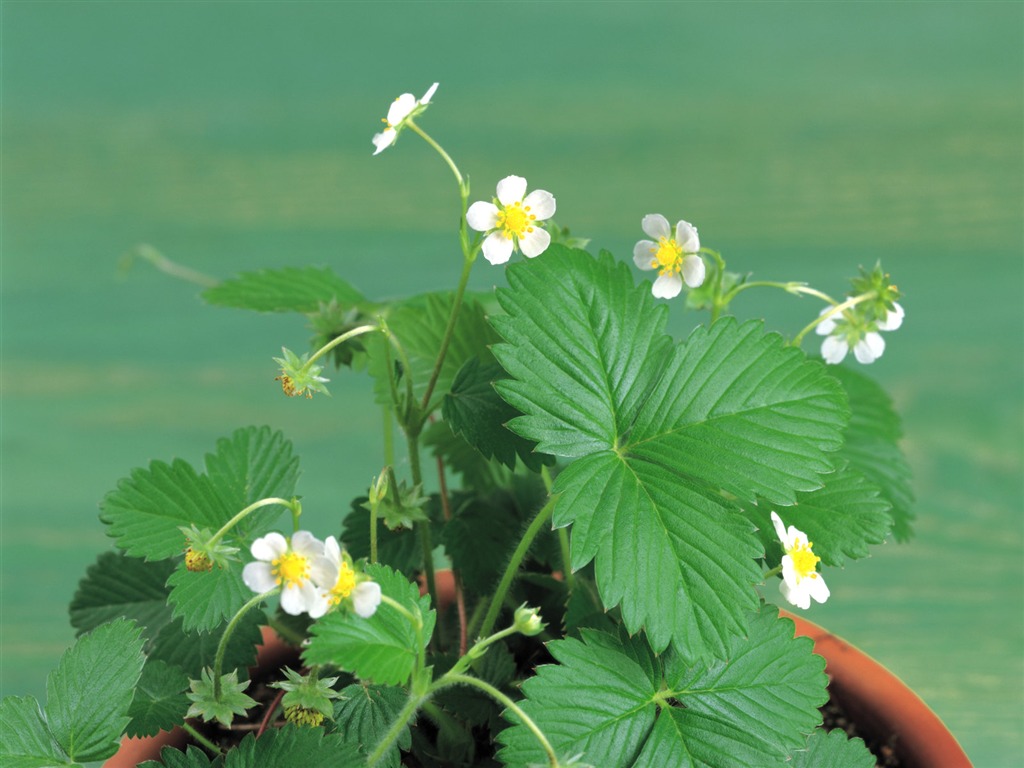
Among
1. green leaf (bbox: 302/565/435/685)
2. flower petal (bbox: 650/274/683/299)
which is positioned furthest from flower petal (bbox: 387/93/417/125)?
green leaf (bbox: 302/565/435/685)

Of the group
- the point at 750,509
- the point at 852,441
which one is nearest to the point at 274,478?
the point at 750,509

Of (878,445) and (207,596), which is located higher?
(878,445)

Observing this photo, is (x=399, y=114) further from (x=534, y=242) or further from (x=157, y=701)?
(x=157, y=701)

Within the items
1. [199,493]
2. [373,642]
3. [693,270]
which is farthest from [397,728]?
[693,270]

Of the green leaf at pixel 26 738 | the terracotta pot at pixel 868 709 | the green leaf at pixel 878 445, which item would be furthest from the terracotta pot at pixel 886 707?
the green leaf at pixel 26 738

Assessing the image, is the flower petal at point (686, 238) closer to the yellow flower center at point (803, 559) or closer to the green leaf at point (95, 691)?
the yellow flower center at point (803, 559)

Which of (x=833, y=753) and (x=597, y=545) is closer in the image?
(x=597, y=545)
